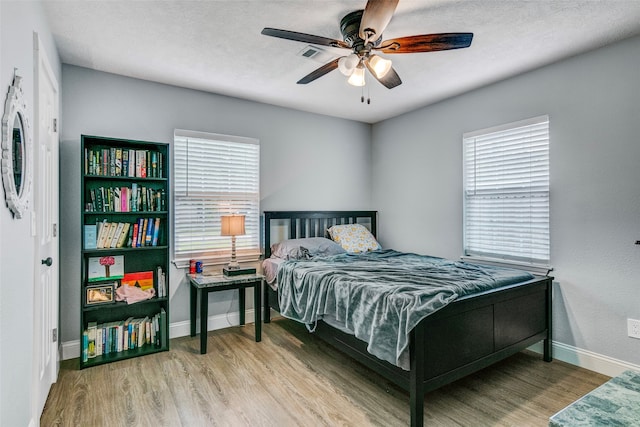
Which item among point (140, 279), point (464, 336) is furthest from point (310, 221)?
point (464, 336)

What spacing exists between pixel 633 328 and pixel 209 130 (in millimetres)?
4137

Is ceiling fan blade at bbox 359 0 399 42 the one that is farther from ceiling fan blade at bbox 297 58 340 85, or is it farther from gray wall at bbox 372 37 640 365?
gray wall at bbox 372 37 640 365

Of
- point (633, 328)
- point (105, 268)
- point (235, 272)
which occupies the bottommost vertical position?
point (633, 328)

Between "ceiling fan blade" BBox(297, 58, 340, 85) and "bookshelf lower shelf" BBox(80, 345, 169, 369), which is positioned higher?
"ceiling fan blade" BBox(297, 58, 340, 85)

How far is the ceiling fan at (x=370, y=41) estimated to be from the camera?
188 cm

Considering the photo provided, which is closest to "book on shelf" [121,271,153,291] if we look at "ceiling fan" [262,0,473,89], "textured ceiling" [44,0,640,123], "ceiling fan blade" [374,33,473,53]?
"textured ceiling" [44,0,640,123]

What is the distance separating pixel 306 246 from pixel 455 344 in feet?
6.60

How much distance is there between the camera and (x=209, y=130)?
12.2ft

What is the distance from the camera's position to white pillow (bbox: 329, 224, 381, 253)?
425 cm

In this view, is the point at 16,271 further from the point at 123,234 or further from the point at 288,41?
the point at 288,41

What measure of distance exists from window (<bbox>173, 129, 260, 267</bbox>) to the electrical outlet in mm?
3398

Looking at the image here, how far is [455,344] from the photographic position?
7.18 feet

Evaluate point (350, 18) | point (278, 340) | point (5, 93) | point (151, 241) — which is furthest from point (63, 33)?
point (278, 340)

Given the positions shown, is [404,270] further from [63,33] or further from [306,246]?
[63,33]
